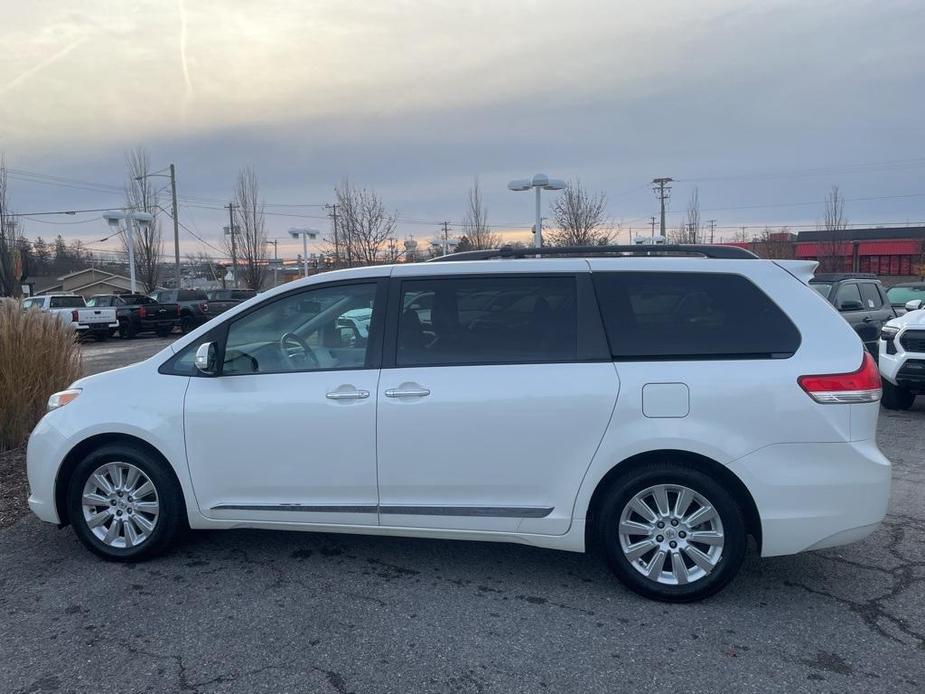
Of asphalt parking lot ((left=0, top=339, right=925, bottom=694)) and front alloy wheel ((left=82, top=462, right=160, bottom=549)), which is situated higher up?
front alloy wheel ((left=82, top=462, right=160, bottom=549))

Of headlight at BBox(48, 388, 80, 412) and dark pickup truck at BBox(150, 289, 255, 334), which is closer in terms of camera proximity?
headlight at BBox(48, 388, 80, 412)

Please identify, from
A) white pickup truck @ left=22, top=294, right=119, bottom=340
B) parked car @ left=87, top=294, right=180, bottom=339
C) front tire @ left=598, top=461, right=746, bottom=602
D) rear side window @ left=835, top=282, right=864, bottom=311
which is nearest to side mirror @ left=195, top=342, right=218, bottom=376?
front tire @ left=598, top=461, right=746, bottom=602

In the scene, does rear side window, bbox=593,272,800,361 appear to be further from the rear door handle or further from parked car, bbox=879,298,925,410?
parked car, bbox=879,298,925,410

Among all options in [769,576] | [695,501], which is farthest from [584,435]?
[769,576]

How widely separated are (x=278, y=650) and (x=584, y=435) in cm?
188

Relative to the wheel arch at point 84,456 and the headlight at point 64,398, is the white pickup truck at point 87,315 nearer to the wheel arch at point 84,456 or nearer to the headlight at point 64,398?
the headlight at point 64,398

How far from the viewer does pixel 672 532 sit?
3900 millimetres

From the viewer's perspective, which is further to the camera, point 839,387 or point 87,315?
point 87,315

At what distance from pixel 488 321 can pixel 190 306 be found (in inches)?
1008

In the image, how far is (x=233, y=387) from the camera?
14.1 feet

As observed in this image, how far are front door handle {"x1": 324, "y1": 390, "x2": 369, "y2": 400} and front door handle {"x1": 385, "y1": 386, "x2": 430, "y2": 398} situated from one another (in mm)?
137

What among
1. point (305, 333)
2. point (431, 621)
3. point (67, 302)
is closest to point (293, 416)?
point (305, 333)

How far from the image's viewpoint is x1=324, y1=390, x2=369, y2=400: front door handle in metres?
4.10

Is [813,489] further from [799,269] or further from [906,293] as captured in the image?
[906,293]
